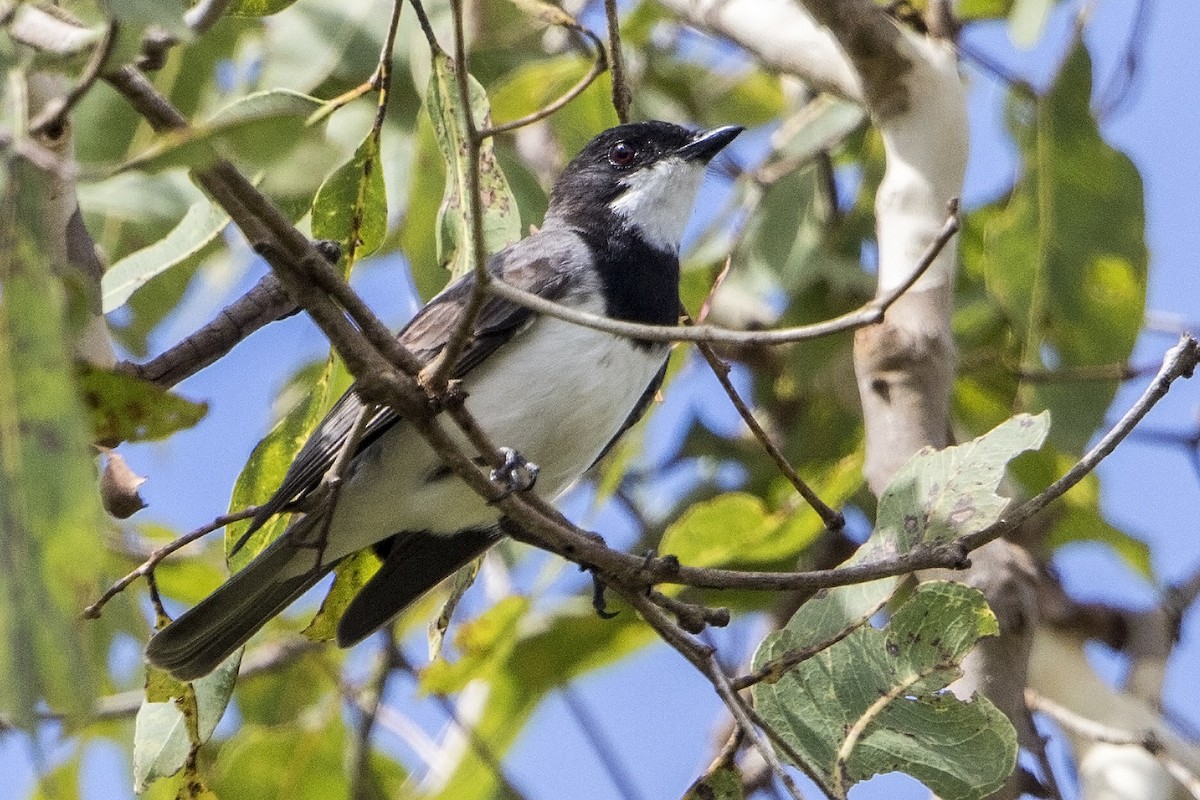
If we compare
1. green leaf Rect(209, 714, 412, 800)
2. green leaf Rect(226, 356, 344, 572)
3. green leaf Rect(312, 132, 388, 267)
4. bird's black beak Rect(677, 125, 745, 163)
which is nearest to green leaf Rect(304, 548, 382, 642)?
Result: green leaf Rect(226, 356, 344, 572)

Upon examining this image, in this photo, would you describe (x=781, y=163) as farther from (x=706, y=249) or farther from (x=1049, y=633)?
(x=1049, y=633)

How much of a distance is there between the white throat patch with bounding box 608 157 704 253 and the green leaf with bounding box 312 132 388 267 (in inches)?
41.0

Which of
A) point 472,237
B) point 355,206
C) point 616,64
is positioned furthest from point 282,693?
point 472,237

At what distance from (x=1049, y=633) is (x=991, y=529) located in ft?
7.06

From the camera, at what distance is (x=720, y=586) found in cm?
262

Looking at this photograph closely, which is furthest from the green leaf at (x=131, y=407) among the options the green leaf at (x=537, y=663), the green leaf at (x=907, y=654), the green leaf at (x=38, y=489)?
the green leaf at (x=537, y=663)

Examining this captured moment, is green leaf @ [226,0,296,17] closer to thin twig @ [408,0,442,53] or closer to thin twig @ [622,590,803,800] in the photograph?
thin twig @ [408,0,442,53]

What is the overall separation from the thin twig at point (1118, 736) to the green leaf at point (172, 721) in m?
1.82

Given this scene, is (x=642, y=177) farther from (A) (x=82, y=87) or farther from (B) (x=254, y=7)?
(A) (x=82, y=87)

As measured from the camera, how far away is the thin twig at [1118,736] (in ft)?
12.0

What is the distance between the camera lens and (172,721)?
3123 millimetres

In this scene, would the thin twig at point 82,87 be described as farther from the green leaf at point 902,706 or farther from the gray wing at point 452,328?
the green leaf at point 902,706

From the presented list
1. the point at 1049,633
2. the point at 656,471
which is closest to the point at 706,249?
the point at 656,471

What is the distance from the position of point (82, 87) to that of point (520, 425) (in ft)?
6.57
